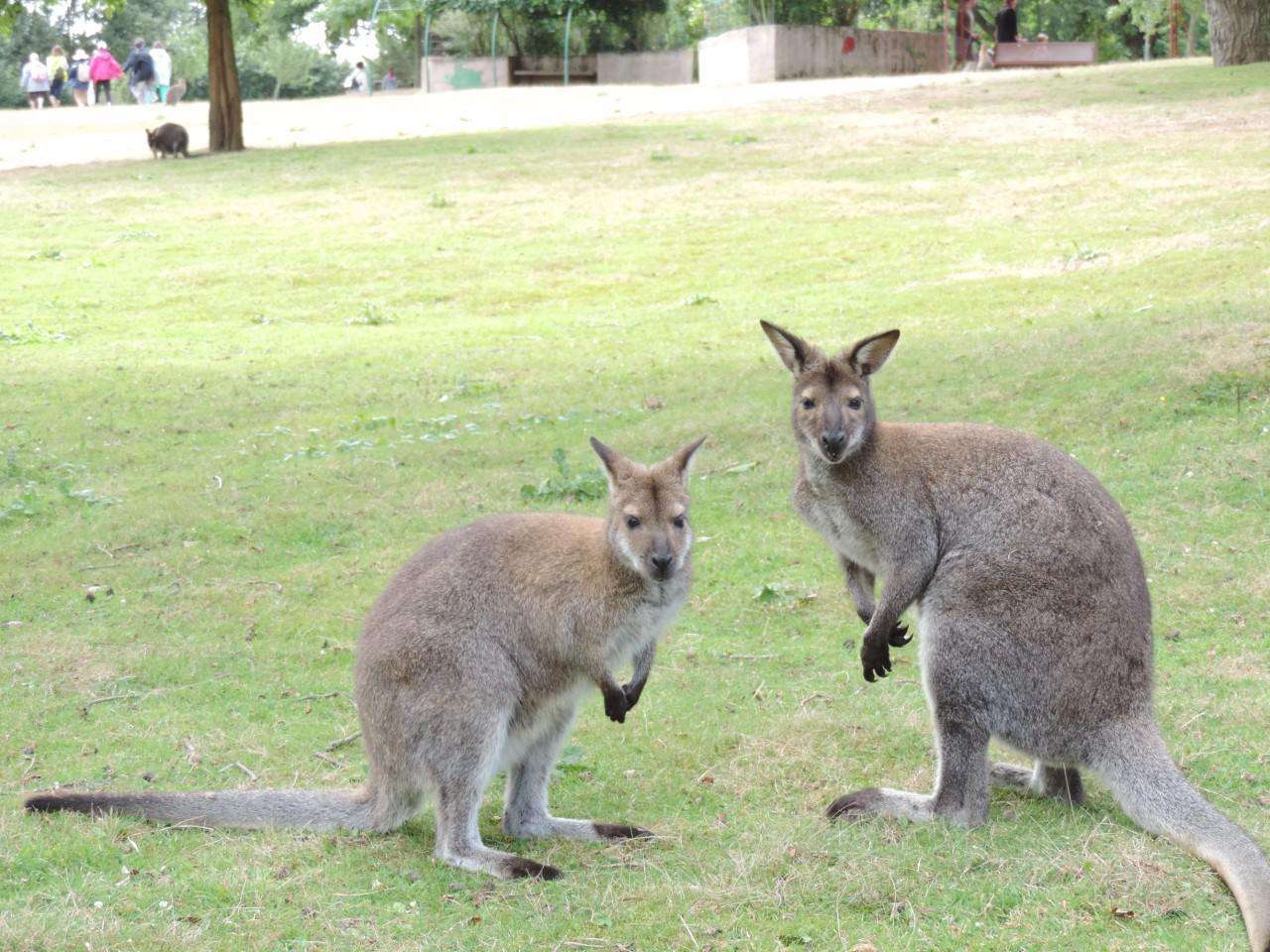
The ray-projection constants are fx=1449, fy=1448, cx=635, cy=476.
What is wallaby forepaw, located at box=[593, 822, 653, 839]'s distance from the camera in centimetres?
540

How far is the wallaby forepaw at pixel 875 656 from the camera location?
553cm

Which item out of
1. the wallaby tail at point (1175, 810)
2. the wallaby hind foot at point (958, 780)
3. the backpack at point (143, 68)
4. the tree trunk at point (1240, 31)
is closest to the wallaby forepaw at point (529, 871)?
the wallaby hind foot at point (958, 780)

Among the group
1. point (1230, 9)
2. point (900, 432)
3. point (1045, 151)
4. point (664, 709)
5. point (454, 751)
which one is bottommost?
point (664, 709)

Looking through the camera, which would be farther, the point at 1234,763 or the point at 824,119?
the point at 824,119

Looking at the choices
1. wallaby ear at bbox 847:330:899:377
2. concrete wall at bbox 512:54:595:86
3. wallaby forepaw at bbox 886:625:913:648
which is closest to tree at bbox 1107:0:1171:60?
concrete wall at bbox 512:54:595:86

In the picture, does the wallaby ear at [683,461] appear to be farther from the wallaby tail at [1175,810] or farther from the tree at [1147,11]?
the tree at [1147,11]

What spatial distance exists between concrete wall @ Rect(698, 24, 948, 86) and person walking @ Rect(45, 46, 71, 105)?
69.1 feet

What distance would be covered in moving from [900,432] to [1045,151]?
16.8 m

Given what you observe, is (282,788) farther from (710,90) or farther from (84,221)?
(710,90)

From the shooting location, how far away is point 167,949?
4418mm

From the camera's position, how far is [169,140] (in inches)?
1056

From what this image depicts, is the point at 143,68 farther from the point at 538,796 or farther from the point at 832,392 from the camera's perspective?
the point at 538,796

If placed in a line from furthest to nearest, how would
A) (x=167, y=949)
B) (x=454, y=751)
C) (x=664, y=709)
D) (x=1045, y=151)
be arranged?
(x=1045, y=151) → (x=664, y=709) → (x=454, y=751) → (x=167, y=949)

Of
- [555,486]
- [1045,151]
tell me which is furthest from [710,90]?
[555,486]
